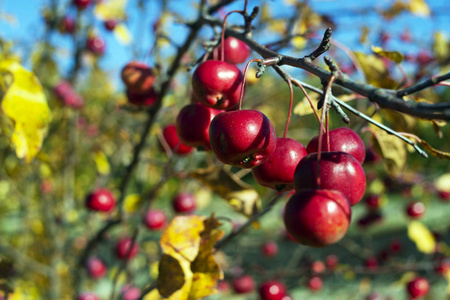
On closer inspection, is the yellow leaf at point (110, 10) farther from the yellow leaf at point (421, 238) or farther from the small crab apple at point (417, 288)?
the small crab apple at point (417, 288)

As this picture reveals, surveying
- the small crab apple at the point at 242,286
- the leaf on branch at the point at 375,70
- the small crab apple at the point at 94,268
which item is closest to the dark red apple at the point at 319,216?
the leaf on branch at the point at 375,70

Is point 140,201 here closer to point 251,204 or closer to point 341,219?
point 251,204

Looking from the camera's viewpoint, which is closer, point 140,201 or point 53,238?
point 140,201

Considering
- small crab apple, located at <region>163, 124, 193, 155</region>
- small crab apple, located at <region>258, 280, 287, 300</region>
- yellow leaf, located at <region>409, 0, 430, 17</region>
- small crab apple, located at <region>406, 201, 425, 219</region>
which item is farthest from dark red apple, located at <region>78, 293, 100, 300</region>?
yellow leaf, located at <region>409, 0, 430, 17</region>

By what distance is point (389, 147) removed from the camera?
97 cm

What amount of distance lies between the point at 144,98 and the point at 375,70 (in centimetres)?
74

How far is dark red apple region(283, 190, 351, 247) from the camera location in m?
0.56

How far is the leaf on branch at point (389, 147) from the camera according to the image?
953 mm

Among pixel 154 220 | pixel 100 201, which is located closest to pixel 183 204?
pixel 154 220

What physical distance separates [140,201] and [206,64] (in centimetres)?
116

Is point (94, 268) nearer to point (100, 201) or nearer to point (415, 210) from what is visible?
point (100, 201)

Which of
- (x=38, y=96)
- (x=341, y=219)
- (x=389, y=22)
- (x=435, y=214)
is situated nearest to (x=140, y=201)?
(x=38, y=96)

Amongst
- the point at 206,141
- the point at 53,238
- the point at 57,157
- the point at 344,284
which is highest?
the point at 206,141

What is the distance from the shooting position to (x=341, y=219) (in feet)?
1.86
